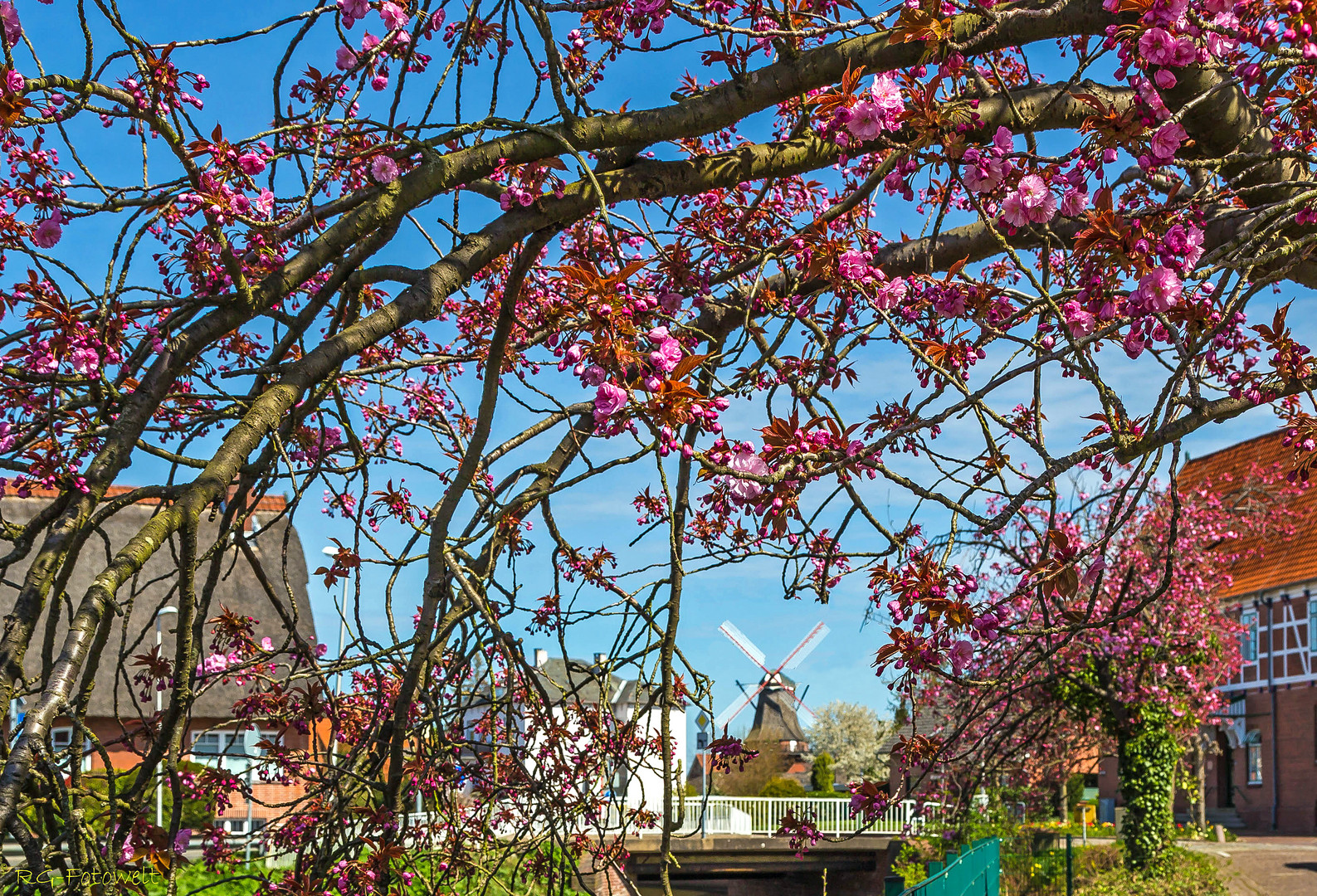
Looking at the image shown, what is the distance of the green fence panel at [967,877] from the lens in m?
4.62

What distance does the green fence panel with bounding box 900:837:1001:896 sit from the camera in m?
4.62

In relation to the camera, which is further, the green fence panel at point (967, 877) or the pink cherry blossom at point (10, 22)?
the green fence panel at point (967, 877)

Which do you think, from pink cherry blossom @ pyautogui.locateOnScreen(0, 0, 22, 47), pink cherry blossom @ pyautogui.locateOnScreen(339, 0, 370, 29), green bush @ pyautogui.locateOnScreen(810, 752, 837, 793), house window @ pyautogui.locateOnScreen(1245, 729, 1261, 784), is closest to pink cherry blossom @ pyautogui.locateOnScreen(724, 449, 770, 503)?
pink cherry blossom @ pyautogui.locateOnScreen(339, 0, 370, 29)

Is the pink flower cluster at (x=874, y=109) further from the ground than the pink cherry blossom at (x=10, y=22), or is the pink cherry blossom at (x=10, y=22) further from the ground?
the pink cherry blossom at (x=10, y=22)

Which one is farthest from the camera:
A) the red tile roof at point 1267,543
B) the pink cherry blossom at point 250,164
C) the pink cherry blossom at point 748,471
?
the red tile roof at point 1267,543

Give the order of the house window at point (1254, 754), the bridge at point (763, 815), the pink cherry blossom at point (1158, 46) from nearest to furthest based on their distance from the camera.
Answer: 1. the pink cherry blossom at point (1158, 46)
2. the bridge at point (763, 815)
3. the house window at point (1254, 754)

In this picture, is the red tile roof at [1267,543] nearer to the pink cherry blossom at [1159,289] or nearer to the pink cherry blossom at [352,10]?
the pink cherry blossom at [1159,289]

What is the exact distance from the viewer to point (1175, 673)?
12.0 m

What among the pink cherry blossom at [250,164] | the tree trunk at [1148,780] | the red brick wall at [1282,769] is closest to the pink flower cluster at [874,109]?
the pink cherry blossom at [250,164]

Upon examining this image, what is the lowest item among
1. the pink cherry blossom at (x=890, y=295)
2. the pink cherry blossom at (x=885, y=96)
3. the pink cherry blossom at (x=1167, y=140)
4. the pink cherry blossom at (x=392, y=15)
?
the pink cherry blossom at (x=890, y=295)

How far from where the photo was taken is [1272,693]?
28.9 metres

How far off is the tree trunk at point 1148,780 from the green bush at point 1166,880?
0.15 metres

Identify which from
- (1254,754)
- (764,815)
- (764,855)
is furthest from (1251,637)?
(764,855)

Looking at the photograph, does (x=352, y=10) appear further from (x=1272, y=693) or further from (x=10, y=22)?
(x=1272, y=693)
